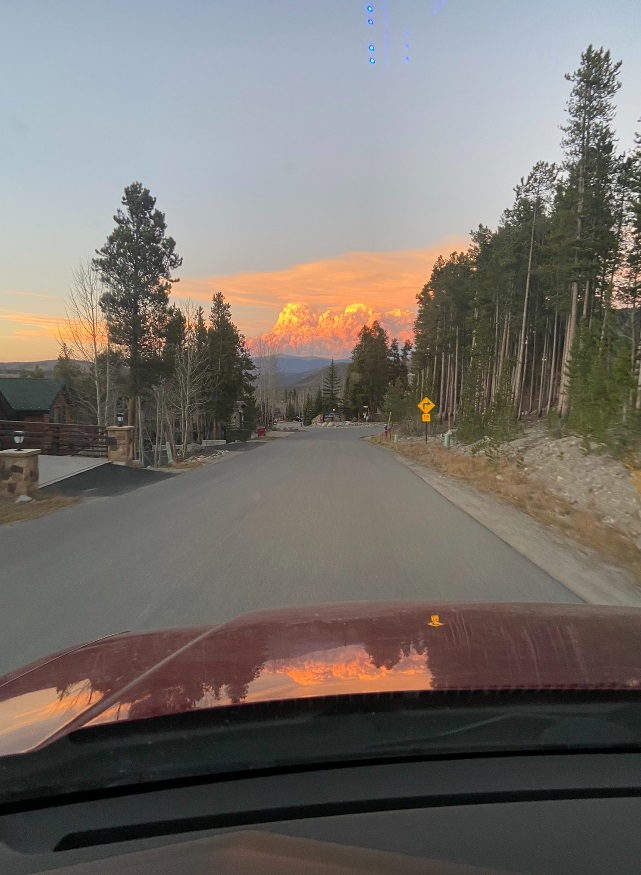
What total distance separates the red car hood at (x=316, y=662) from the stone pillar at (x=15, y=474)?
11.8 meters

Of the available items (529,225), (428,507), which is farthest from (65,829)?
(529,225)

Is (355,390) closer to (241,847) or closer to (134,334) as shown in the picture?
(134,334)

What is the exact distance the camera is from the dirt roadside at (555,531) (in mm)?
7172

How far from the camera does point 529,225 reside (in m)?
44.6

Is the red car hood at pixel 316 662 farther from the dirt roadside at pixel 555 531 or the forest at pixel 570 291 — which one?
the forest at pixel 570 291

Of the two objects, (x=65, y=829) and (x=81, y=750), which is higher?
(x=81, y=750)

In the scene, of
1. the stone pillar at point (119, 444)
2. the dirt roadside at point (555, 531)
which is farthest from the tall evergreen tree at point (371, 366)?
the dirt roadside at point (555, 531)

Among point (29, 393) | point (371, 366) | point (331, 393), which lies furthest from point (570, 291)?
point (331, 393)

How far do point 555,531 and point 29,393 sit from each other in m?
46.7

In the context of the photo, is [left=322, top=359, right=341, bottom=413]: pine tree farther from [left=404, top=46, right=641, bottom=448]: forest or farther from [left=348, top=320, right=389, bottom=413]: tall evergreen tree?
[left=404, top=46, right=641, bottom=448]: forest

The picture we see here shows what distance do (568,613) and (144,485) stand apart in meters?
16.1

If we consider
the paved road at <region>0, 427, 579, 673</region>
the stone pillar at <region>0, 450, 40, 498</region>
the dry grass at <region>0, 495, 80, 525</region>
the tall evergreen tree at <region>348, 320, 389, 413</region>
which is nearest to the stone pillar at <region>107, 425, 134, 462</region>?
the dry grass at <region>0, 495, 80, 525</region>

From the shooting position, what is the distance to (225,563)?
25.3 feet

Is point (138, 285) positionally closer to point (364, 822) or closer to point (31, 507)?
point (31, 507)
